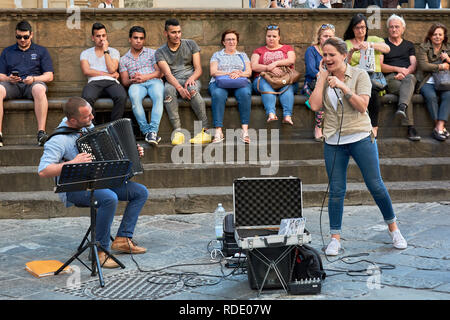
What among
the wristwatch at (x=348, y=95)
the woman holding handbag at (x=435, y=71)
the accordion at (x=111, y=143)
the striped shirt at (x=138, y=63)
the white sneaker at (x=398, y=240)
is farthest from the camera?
the woman holding handbag at (x=435, y=71)

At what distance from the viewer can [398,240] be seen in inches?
261

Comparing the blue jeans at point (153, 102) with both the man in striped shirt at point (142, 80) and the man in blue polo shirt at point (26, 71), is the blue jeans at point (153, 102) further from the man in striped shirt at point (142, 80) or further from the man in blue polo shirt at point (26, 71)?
the man in blue polo shirt at point (26, 71)

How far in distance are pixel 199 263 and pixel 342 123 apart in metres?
1.88

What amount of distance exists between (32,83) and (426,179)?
5798 millimetres

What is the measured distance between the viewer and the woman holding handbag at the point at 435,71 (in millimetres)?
9984

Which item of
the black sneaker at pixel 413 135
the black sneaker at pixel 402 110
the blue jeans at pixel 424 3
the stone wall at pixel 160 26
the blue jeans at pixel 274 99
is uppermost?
the blue jeans at pixel 424 3

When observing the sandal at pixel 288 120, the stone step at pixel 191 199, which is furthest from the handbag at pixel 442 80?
the sandal at pixel 288 120

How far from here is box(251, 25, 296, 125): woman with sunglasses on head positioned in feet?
32.1

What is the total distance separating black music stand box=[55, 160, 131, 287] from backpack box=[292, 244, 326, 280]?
162 centimetres

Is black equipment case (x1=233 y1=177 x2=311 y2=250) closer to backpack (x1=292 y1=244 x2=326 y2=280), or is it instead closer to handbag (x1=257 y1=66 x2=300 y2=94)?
backpack (x1=292 y1=244 x2=326 y2=280)

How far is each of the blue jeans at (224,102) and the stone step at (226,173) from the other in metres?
0.77

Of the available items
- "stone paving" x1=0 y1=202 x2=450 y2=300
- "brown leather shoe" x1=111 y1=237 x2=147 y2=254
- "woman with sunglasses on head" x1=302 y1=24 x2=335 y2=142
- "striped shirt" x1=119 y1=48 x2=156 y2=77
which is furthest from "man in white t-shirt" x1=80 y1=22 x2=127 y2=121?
"brown leather shoe" x1=111 y1=237 x2=147 y2=254
